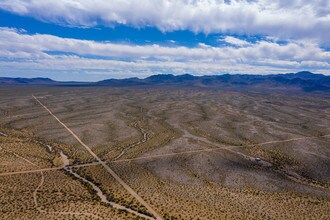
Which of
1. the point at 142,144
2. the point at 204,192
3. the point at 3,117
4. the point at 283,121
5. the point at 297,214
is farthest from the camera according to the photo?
the point at 283,121

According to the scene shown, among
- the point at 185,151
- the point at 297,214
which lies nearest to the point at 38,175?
the point at 185,151

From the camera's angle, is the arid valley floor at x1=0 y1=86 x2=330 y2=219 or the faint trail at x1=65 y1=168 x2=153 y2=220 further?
the arid valley floor at x1=0 y1=86 x2=330 y2=219

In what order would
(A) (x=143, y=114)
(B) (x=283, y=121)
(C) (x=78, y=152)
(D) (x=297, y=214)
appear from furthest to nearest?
(A) (x=143, y=114) → (B) (x=283, y=121) → (C) (x=78, y=152) → (D) (x=297, y=214)

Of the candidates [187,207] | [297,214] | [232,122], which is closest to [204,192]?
[187,207]

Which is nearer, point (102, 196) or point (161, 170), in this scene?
point (102, 196)

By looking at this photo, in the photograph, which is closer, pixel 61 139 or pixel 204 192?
pixel 204 192

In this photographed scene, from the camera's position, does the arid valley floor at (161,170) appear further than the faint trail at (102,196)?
Yes

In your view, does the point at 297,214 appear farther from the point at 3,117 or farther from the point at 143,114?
the point at 3,117
